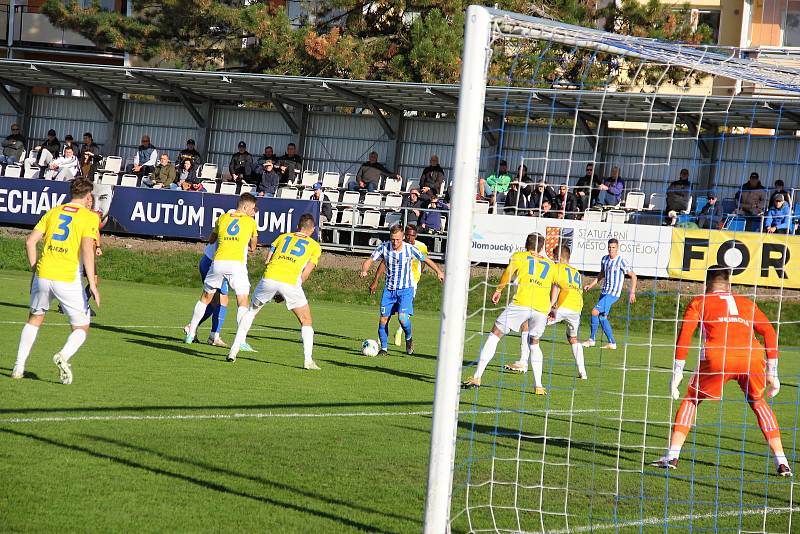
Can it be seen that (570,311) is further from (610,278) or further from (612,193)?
(612,193)

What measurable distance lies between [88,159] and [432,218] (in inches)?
435

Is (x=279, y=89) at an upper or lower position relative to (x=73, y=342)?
upper

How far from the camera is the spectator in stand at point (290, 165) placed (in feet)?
101

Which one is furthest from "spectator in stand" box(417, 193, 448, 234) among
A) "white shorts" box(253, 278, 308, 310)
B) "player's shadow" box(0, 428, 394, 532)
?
"player's shadow" box(0, 428, 394, 532)

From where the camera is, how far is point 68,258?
411 inches

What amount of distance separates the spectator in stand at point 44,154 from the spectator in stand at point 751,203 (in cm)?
2030

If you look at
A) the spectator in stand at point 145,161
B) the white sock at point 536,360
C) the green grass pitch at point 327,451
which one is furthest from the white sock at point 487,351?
the spectator in stand at point 145,161

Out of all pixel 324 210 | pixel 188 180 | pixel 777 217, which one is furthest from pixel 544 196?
pixel 188 180

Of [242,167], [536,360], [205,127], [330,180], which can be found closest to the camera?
[536,360]

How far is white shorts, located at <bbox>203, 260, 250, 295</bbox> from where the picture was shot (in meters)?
14.0

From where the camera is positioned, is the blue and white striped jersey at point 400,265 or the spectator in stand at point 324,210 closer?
the blue and white striped jersey at point 400,265

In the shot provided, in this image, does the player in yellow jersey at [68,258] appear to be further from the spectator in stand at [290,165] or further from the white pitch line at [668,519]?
the spectator in stand at [290,165]

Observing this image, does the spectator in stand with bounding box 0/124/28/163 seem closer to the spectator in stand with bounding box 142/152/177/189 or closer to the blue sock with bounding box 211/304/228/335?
the spectator in stand with bounding box 142/152/177/189

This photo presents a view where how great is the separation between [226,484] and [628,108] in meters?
19.6
